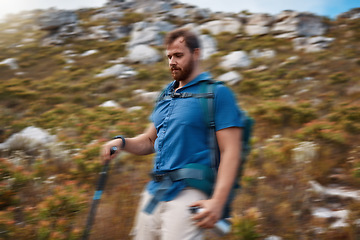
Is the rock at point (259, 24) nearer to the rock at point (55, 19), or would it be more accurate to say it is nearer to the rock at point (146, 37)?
the rock at point (146, 37)

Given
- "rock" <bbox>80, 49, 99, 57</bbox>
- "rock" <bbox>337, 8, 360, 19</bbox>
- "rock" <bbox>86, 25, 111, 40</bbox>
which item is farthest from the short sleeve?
"rock" <bbox>337, 8, 360, 19</bbox>

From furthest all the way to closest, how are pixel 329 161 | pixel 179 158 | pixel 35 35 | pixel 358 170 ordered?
1. pixel 35 35
2. pixel 329 161
3. pixel 358 170
4. pixel 179 158

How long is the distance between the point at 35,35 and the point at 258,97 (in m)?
15.9

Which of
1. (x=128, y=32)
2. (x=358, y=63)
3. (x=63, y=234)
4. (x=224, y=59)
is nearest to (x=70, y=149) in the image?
(x=63, y=234)

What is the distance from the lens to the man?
143 cm

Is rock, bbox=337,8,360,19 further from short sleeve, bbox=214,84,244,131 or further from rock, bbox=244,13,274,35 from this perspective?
short sleeve, bbox=214,84,244,131

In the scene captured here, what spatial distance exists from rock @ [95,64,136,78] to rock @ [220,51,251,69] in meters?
3.83

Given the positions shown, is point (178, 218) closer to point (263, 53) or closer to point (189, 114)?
point (189, 114)

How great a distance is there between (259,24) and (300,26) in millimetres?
2780

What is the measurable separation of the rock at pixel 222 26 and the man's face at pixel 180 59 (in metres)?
17.5

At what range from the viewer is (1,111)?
7.42 meters

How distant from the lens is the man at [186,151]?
1.43 metres

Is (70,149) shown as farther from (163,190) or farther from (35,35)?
(35,35)

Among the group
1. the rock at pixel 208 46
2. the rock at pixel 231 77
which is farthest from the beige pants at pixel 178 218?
the rock at pixel 208 46
